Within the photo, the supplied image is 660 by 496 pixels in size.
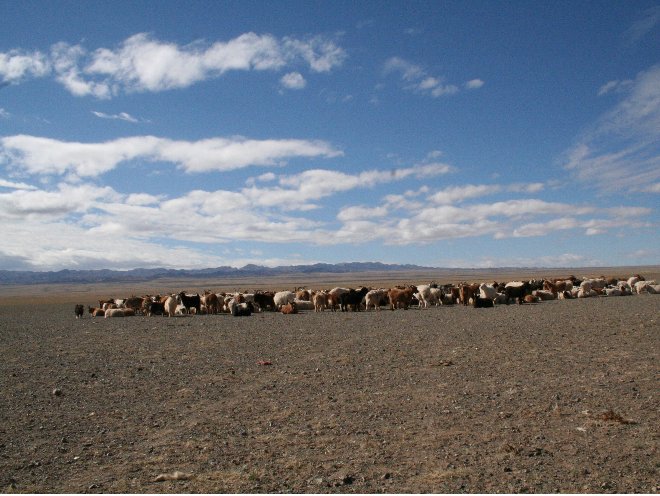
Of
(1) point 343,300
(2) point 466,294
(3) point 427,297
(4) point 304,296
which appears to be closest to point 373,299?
(1) point 343,300

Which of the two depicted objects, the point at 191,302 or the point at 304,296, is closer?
the point at 191,302

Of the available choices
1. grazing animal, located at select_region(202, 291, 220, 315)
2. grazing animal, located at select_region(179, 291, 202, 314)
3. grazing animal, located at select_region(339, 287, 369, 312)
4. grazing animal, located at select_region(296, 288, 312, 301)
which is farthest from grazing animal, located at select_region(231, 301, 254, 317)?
grazing animal, located at select_region(296, 288, 312, 301)

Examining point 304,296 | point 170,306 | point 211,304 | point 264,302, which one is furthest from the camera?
point 304,296

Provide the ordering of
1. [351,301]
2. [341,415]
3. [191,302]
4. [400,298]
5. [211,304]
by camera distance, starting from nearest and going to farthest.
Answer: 1. [341,415]
2. [351,301]
3. [400,298]
4. [211,304]
5. [191,302]

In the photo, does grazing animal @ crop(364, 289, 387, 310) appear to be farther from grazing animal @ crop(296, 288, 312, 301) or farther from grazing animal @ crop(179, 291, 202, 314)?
grazing animal @ crop(179, 291, 202, 314)

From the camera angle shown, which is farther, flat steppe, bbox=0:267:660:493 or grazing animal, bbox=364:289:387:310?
grazing animal, bbox=364:289:387:310

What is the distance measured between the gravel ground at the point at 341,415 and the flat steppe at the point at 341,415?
1.3 inches

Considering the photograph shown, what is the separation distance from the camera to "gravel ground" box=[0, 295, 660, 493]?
6.18m

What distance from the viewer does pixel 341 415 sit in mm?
8641

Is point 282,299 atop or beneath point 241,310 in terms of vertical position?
atop

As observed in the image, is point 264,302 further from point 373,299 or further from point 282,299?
point 373,299

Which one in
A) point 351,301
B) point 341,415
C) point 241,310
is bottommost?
point 341,415

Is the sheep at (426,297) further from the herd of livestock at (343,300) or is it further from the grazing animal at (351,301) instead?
the grazing animal at (351,301)

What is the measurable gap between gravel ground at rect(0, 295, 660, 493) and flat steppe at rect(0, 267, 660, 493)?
3 cm
